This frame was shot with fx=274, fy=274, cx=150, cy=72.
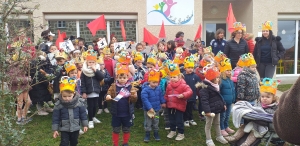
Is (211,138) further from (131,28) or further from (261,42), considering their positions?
(131,28)

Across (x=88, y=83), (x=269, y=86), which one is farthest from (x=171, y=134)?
(x=269, y=86)

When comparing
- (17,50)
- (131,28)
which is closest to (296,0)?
(131,28)

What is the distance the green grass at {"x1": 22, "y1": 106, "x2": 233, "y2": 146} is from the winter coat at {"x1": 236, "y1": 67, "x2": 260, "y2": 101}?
39.6 inches

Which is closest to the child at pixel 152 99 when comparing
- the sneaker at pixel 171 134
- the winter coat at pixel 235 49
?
the sneaker at pixel 171 134

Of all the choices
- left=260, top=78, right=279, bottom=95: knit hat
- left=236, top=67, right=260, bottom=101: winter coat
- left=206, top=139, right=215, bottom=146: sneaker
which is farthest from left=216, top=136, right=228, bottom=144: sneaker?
left=260, top=78, right=279, bottom=95: knit hat

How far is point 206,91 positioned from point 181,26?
18.6ft

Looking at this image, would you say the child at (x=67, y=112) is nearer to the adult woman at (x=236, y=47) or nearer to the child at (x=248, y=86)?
the child at (x=248, y=86)

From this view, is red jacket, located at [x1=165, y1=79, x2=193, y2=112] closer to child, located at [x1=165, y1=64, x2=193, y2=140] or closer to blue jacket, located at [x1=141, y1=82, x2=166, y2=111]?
child, located at [x1=165, y1=64, x2=193, y2=140]

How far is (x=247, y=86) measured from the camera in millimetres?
5129

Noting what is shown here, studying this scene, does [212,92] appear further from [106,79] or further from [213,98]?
[106,79]

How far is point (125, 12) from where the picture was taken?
9773mm

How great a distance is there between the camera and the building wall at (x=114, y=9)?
9.38 meters

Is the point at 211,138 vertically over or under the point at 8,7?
under

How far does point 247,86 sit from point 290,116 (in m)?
4.15
